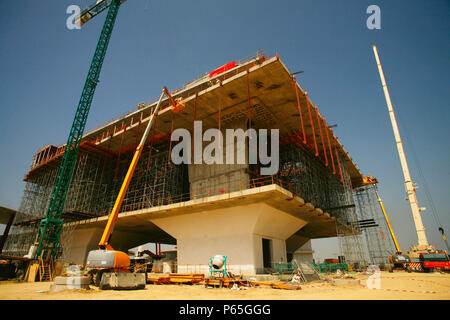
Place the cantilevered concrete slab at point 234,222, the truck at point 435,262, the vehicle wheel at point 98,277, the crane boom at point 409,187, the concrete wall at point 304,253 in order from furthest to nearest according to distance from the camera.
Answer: the concrete wall at point 304,253
the crane boom at point 409,187
the truck at point 435,262
the cantilevered concrete slab at point 234,222
the vehicle wheel at point 98,277

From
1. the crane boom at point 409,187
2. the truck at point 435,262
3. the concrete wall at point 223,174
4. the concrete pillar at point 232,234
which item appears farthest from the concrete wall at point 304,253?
the concrete wall at point 223,174

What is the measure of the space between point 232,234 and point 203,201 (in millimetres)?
3724

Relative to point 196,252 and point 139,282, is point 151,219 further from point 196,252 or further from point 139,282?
point 139,282

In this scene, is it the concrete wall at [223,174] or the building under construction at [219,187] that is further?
the concrete wall at [223,174]

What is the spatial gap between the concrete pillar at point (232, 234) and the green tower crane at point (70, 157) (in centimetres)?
995

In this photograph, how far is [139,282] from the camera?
12.7m

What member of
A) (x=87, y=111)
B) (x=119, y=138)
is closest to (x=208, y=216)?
(x=119, y=138)

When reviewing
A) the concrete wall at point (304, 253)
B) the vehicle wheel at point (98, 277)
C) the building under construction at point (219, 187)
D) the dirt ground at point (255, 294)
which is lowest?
the dirt ground at point (255, 294)

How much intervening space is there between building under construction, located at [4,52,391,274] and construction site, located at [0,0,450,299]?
0.12 m

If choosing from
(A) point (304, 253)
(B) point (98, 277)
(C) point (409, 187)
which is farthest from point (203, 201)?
(A) point (304, 253)

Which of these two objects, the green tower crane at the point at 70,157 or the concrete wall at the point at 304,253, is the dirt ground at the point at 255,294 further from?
the concrete wall at the point at 304,253

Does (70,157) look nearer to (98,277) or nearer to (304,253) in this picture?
(98,277)

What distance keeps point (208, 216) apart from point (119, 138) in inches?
578

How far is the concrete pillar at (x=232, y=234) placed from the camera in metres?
19.8
